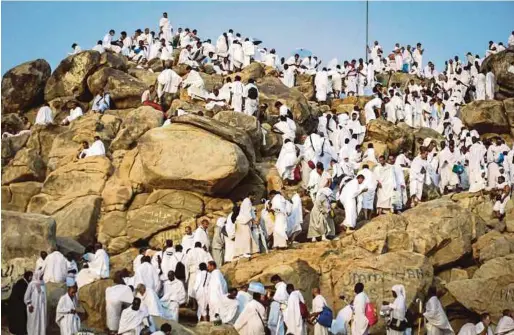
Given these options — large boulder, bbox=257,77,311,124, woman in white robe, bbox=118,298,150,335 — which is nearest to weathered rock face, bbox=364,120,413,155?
large boulder, bbox=257,77,311,124

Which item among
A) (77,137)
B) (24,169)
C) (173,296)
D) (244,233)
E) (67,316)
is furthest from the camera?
(77,137)

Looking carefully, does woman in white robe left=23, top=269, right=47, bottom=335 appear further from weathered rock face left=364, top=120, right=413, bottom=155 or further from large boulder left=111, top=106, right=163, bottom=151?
weathered rock face left=364, top=120, right=413, bottom=155

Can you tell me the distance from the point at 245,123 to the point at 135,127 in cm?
346

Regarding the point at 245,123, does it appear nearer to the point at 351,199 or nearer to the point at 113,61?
the point at 351,199

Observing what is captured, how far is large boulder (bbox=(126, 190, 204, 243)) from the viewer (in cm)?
2200

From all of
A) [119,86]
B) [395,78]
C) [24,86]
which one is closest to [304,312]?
[119,86]

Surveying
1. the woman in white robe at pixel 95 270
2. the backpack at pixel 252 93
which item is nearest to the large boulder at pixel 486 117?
the backpack at pixel 252 93

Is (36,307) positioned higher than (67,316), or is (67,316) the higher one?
(36,307)

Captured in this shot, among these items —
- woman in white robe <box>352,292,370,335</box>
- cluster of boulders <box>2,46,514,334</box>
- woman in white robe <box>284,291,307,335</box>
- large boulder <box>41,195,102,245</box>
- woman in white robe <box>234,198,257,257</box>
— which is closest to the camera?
woman in white robe <box>284,291,307,335</box>

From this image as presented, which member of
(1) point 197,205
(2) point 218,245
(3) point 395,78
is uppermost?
(3) point 395,78

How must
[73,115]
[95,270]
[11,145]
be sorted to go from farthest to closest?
[73,115], [11,145], [95,270]

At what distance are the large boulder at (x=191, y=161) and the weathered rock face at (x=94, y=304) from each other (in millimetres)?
5885

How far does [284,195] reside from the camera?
22.3 meters

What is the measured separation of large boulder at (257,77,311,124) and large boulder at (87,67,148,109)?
450 centimetres
